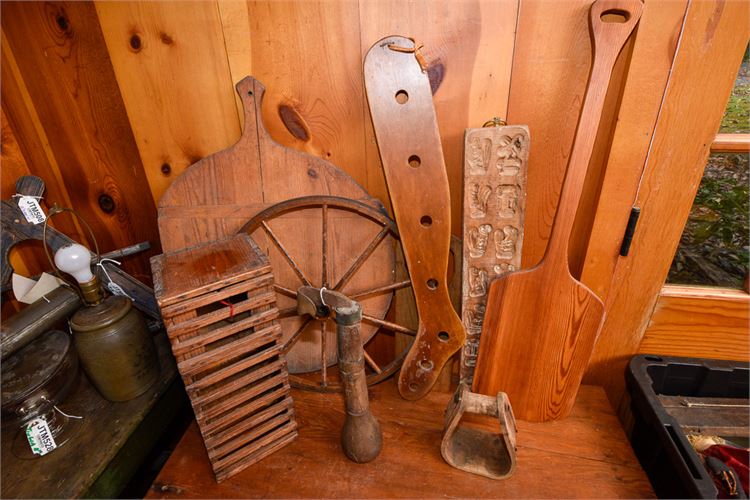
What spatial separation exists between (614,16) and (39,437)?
61.3 inches

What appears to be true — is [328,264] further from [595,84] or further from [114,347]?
[595,84]

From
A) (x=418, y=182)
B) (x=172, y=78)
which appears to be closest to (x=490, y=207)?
(x=418, y=182)

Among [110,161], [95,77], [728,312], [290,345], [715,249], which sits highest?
[95,77]

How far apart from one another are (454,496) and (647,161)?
2.88 ft

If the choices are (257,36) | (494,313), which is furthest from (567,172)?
(257,36)

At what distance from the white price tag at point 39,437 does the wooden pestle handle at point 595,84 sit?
123 centimetres

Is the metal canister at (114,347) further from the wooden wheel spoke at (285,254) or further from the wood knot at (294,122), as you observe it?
the wood knot at (294,122)

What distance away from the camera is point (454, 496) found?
0.77m

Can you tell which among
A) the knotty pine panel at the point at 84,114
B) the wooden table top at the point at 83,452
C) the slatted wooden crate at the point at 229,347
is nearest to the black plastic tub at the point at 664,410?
the slatted wooden crate at the point at 229,347

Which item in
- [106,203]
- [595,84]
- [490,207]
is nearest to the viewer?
[595,84]

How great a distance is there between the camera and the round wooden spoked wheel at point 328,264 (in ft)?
3.10

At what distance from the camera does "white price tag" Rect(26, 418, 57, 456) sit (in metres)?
0.79

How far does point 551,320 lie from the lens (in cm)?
87

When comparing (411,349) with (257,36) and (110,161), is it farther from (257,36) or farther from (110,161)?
(110,161)
